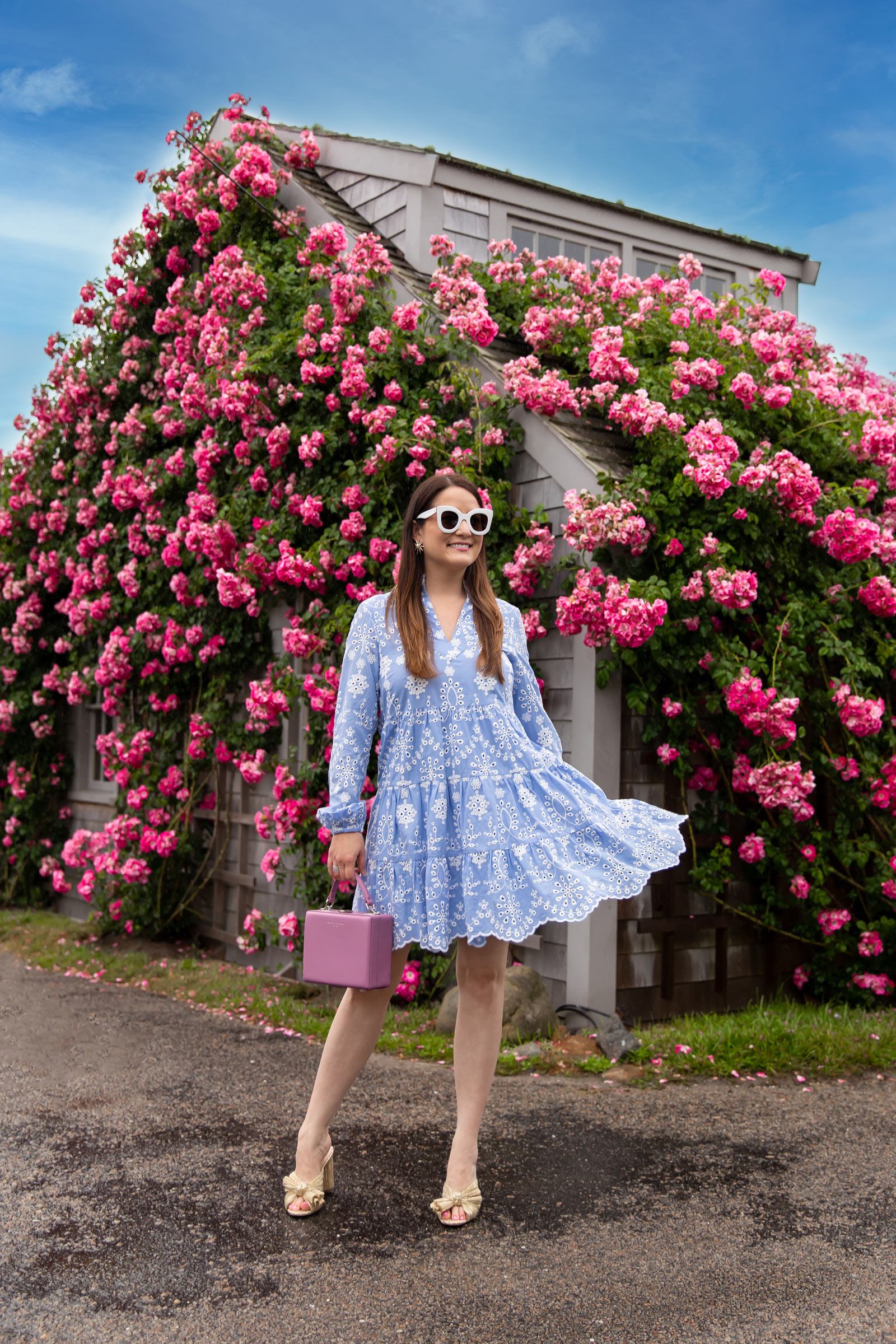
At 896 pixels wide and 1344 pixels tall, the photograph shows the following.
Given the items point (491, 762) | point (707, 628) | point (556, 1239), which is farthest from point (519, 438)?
point (556, 1239)

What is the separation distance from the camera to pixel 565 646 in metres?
5.19

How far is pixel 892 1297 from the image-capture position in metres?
2.48

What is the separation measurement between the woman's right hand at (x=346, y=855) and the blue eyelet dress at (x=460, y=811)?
22 millimetres

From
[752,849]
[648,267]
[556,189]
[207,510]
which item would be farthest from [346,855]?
[648,267]

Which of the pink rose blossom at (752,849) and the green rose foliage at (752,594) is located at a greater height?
the green rose foliage at (752,594)

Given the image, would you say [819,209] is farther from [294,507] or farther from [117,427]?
[117,427]

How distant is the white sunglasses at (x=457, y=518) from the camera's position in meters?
2.90

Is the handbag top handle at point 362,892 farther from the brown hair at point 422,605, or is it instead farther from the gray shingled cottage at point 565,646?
the gray shingled cottage at point 565,646

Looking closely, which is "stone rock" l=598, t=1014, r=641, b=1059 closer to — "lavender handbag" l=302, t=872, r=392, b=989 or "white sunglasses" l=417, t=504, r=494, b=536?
"lavender handbag" l=302, t=872, r=392, b=989

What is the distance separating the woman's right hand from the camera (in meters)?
2.80

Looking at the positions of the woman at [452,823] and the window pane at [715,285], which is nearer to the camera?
the woman at [452,823]

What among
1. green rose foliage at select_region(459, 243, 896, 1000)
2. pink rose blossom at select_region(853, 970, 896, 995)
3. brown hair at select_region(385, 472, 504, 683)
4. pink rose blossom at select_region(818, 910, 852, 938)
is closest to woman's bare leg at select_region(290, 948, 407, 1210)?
brown hair at select_region(385, 472, 504, 683)

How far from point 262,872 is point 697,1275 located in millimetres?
4660

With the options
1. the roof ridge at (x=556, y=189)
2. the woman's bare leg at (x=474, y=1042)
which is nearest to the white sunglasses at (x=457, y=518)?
the woman's bare leg at (x=474, y=1042)
